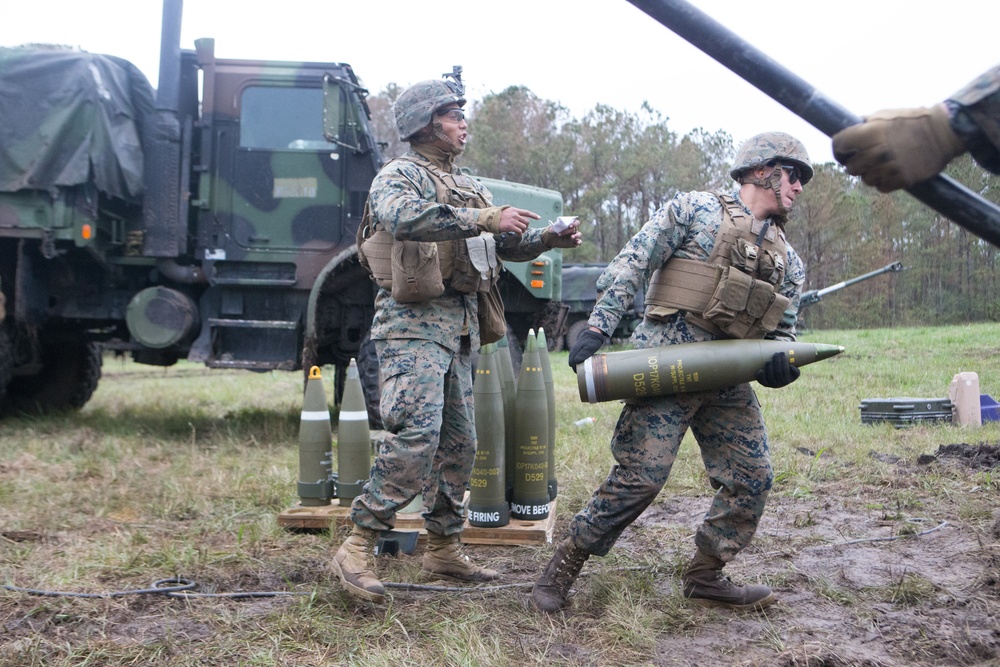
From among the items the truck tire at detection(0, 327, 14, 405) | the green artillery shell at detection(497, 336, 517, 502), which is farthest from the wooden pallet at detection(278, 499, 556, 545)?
the truck tire at detection(0, 327, 14, 405)

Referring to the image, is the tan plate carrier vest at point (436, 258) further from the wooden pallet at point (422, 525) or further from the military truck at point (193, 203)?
the military truck at point (193, 203)

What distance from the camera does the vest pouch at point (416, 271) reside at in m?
3.73

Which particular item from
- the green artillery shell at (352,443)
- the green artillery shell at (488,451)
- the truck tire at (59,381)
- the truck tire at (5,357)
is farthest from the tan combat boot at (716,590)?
the truck tire at (59,381)

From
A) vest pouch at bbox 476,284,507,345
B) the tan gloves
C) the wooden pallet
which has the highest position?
the tan gloves

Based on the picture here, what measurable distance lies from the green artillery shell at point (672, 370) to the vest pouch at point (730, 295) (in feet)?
0.37

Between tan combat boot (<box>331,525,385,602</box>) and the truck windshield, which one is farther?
the truck windshield

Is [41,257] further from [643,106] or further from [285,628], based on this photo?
[643,106]

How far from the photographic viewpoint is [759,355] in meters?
3.43

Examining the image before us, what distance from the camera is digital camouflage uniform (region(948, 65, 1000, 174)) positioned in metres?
2.46

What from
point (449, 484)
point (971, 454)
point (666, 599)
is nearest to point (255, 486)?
point (449, 484)

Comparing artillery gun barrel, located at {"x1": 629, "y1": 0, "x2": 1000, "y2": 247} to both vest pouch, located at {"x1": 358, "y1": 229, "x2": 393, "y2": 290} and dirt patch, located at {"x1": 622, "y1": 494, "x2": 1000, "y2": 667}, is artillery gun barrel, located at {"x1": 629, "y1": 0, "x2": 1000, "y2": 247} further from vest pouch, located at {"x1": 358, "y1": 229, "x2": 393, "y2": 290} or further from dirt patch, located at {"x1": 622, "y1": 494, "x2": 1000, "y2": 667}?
vest pouch, located at {"x1": 358, "y1": 229, "x2": 393, "y2": 290}

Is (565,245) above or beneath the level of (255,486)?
above

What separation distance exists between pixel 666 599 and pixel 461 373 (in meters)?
1.24

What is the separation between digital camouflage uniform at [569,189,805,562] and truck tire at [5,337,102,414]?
7.19 m
